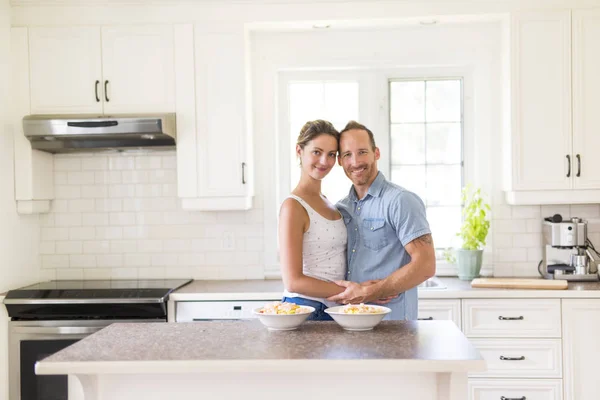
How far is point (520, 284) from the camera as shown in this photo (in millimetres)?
3732

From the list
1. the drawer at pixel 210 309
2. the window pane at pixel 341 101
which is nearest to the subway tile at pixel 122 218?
the drawer at pixel 210 309

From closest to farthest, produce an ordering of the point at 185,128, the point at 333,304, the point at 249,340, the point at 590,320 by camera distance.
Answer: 1. the point at 249,340
2. the point at 333,304
3. the point at 590,320
4. the point at 185,128

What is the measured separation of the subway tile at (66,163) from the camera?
175 inches

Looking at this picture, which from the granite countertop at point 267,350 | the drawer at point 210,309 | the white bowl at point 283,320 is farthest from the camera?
the drawer at point 210,309

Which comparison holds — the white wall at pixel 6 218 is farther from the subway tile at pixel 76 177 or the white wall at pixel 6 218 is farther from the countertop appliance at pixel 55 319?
the subway tile at pixel 76 177

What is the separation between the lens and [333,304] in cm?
272

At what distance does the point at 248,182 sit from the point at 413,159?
112 cm

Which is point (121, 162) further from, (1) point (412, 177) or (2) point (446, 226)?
(2) point (446, 226)

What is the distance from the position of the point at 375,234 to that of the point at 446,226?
1.79 m

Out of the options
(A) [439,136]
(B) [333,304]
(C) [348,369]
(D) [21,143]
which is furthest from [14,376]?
(A) [439,136]

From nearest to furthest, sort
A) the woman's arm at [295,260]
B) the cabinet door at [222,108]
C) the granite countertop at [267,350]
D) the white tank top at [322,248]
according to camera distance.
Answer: the granite countertop at [267,350]
the woman's arm at [295,260]
the white tank top at [322,248]
the cabinet door at [222,108]

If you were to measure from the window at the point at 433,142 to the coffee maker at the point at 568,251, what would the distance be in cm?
61

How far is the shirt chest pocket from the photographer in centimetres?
276

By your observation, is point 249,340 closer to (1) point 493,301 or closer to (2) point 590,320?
(1) point 493,301
